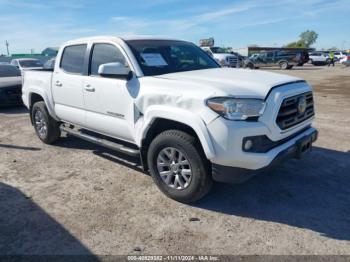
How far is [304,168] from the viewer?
4.85m

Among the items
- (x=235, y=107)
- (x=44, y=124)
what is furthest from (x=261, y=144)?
(x=44, y=124)

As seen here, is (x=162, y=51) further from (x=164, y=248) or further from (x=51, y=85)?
(x=164, y=248)

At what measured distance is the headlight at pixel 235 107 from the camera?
3.24 meters

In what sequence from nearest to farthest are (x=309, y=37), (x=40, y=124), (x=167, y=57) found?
(x=167, y=57) < (x=40, y=124) < (x=309, y=37)

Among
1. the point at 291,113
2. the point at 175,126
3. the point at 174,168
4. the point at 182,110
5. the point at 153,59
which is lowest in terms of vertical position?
the point at 174,168

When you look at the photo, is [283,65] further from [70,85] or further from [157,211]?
[157,211]

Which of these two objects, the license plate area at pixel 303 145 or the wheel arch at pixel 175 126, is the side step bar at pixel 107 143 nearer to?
the wheel arch at pixel 175 126

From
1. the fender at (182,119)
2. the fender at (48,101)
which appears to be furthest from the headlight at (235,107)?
the fender at (48,101)

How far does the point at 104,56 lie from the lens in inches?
185

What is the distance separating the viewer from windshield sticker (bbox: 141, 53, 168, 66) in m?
4.29

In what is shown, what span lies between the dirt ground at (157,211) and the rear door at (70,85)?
32.3 inches

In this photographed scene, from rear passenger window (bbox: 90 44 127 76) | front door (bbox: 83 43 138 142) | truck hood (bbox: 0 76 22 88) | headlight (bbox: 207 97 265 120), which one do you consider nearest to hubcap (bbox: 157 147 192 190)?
front door (bbox: 83 43 138 142)

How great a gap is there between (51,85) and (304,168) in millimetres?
4512

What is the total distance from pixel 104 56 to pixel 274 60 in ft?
101
